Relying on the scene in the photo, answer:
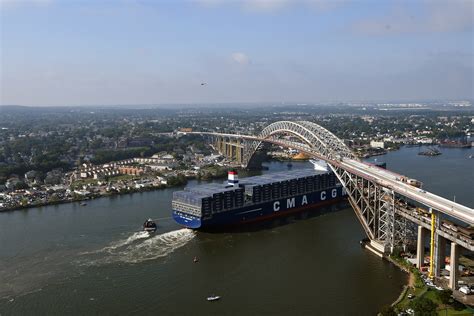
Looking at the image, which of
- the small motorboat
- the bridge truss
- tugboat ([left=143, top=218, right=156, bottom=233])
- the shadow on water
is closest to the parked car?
the bridge truss

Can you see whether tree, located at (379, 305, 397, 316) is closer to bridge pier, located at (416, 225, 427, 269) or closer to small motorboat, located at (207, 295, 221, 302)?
bridge pier, located at (416, 225, 427, 269)

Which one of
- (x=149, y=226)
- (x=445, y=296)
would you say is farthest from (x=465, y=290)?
(x=149, y=226)

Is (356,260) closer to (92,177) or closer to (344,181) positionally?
(344,181)

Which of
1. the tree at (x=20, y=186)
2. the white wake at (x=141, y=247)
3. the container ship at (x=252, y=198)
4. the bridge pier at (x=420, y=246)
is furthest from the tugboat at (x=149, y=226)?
the tree at (x=20, y=186)

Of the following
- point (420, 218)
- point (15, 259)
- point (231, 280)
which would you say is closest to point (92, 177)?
point (15, 259)

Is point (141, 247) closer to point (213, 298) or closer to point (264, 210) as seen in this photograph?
point (213, 298)

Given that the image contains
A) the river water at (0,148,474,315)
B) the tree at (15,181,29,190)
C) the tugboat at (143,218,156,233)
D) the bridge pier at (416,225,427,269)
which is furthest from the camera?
the tree at (15,181,29,190)
